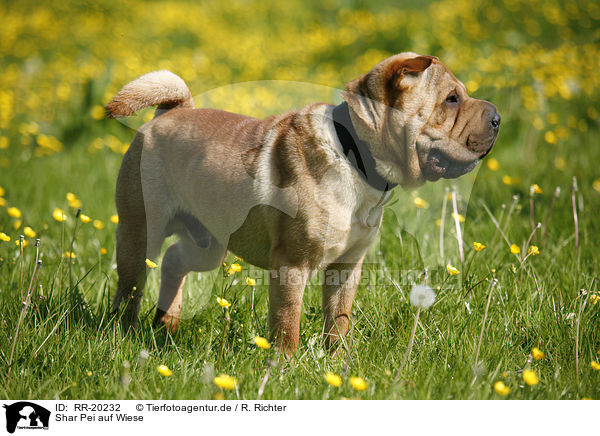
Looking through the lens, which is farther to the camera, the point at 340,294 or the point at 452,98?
the point at 340,294

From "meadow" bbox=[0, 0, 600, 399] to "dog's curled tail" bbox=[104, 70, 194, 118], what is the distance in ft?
1.08

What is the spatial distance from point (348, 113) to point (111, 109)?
4.37 ft

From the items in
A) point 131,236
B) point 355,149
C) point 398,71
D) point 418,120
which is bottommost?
point 131,236

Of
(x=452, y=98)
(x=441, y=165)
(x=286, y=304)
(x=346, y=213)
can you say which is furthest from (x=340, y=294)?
(x=452, y=98)

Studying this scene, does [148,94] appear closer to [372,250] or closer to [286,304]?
[286,304]

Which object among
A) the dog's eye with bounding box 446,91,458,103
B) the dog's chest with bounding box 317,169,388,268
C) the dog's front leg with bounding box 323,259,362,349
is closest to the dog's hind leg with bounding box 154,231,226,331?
the dog's front leg with bounding box 323,259,362,349

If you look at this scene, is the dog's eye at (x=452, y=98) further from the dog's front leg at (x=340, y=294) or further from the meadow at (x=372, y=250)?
the dog's front leg at (x=340, y=294)

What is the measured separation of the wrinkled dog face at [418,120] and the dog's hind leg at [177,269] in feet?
3.97

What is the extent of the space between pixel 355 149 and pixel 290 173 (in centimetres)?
32

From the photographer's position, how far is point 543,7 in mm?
8297

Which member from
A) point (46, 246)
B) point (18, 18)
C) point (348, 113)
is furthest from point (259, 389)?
point (18, 18)

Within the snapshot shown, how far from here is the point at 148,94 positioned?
324 centimetres
